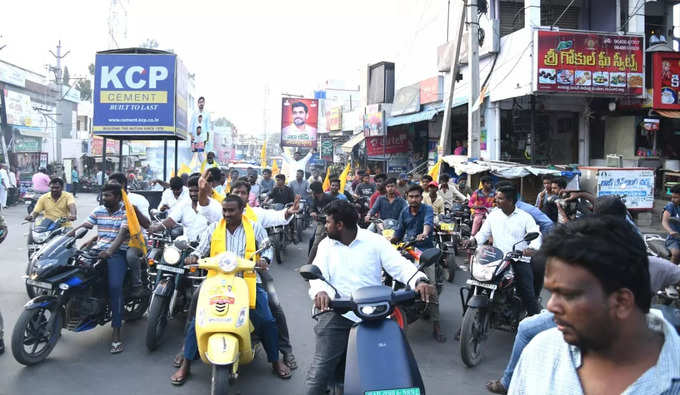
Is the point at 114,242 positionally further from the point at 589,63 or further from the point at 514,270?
the point at 589,63

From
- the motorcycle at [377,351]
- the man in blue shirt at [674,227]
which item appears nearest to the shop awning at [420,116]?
the man in blue shirt at [674,227]

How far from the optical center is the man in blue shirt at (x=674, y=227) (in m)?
6.33

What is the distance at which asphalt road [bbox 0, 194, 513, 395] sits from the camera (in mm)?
4367

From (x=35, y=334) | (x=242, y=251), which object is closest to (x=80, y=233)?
(x=35, y=334)

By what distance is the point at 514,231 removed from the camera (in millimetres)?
5512

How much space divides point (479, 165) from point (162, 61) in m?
8.02

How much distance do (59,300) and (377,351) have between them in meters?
3.41

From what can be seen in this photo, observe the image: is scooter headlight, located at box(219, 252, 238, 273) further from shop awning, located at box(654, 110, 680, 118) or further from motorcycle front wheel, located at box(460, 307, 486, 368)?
shop awning, located at box(654, 110, 680, 118)

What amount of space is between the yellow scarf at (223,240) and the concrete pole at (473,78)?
1043 centimetres

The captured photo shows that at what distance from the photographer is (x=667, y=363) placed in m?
1.37

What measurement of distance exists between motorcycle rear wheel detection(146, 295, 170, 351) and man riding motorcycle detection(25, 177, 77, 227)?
3.74 m

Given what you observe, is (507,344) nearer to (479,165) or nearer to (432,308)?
(432,308)

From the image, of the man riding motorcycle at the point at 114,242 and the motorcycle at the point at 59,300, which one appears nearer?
the motorcycle at the point at 59,300

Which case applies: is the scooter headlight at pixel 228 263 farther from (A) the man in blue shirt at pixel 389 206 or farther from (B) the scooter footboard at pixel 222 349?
(A) the man in blue shirt at pixel 389 206
